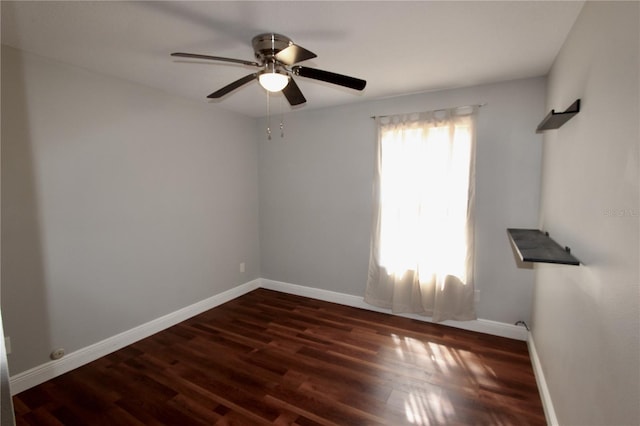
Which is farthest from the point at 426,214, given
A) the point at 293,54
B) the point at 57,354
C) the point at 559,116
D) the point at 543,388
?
the point at 57,354

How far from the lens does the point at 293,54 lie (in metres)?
1.66

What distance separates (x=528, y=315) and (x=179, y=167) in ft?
12.6

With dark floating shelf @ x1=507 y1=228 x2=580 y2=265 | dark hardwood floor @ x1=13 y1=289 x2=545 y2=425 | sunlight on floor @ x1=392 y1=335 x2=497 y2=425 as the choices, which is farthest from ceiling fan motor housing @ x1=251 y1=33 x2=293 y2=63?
sunlight on floor @ x1=392 y1=335 x2=497 y2=425

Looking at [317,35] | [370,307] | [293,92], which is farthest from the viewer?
[370,307]

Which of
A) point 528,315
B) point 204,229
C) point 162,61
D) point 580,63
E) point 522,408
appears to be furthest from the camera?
point 204,229

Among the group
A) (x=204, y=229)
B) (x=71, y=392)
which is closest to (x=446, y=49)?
(x=204, y=229)

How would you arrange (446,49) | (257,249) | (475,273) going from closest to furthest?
1. (446,49)
2. (475,273)
3. (257,249)

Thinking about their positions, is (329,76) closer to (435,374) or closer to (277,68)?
(277,68)

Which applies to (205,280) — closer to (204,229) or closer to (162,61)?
(204,229)

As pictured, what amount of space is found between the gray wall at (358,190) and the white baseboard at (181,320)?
10 cm

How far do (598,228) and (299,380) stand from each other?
6.84 feet

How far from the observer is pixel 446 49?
2090mm

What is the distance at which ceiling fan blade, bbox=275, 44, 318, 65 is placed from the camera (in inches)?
62.7

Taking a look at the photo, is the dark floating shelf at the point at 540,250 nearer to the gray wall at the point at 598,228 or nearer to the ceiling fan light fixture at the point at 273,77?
the gray wall at the point at 598,228
